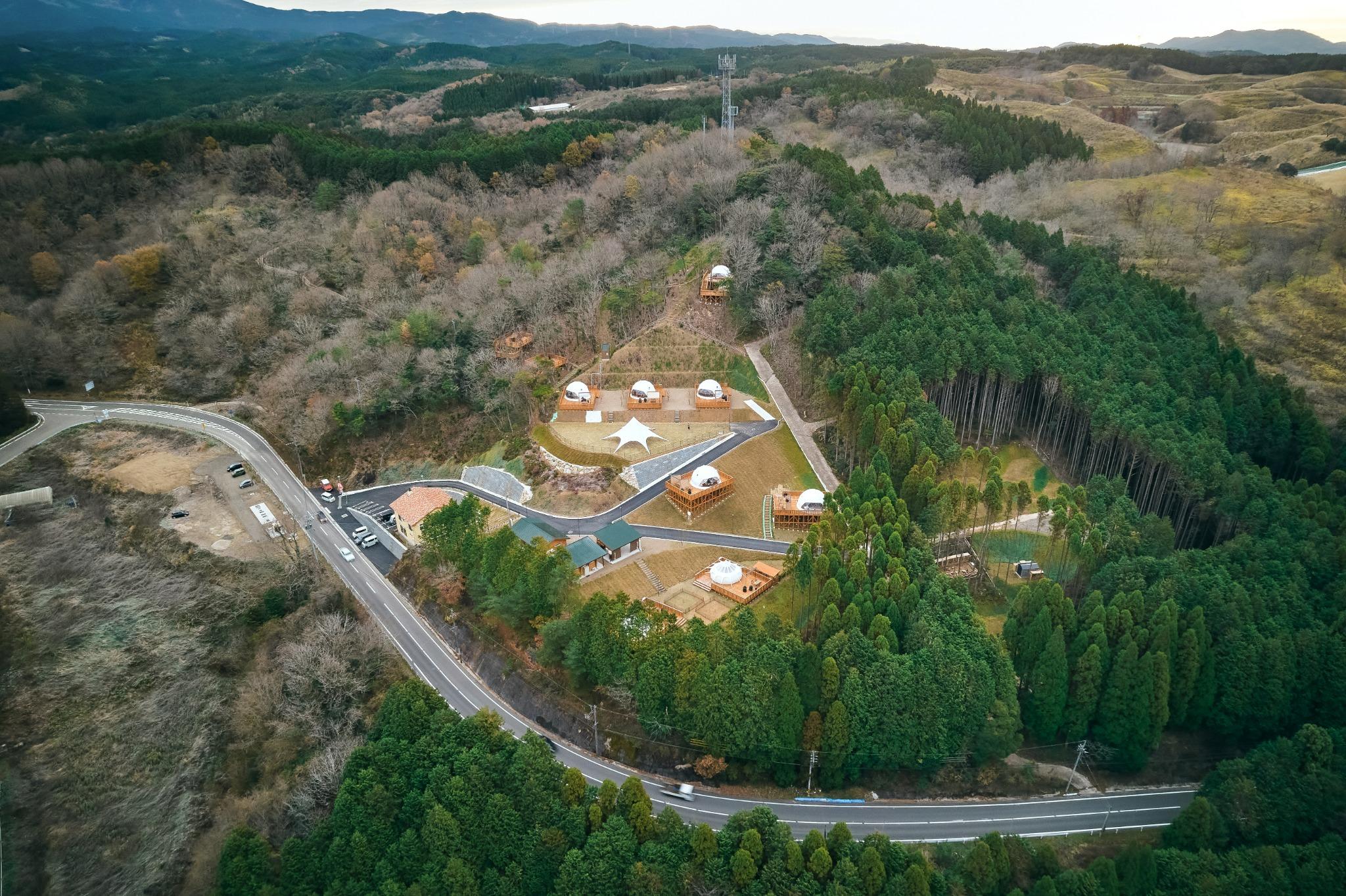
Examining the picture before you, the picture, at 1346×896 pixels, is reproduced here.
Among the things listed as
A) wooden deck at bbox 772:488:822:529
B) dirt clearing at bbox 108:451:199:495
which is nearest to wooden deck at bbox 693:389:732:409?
wooden deck at bbox 772:488:822:529

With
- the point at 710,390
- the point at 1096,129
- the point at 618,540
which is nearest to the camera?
the point at 618,540

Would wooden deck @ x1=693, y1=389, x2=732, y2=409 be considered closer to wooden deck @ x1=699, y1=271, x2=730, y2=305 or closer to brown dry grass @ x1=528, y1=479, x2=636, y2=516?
brown dry grass @ x1=528, y1=479, x2=636, y2=516

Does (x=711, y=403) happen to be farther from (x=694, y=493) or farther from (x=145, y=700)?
(x=145, y=700)

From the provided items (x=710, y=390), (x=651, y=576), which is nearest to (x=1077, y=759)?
(x=651, y=576)

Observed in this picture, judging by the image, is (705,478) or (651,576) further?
(705,478)

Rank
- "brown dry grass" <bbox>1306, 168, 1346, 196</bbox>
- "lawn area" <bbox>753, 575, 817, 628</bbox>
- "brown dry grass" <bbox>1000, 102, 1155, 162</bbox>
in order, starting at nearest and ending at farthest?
"lawn area" <bbox>753, 575, 817, 628</bbox> < "brown dry grass" <bbox>1306, 168, 1346, 196</bbox> < "brown dry grass" <bbox>1000, 102, 1155, 162</bbox>

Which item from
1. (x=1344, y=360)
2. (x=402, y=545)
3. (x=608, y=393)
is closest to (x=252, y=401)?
(x=402, y=545)
